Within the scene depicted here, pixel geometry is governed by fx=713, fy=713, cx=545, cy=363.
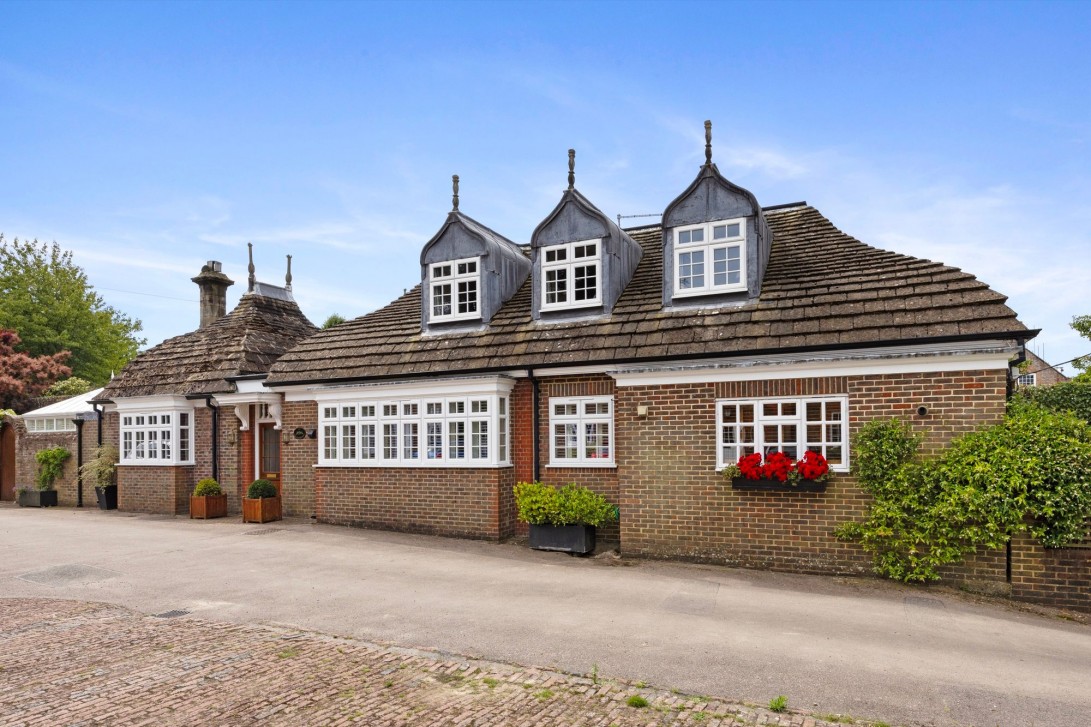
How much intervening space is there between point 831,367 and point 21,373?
3517cm

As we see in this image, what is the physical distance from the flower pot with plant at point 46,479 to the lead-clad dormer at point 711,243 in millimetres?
19285

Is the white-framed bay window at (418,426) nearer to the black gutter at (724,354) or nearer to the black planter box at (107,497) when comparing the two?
the black gutter at (724,354)

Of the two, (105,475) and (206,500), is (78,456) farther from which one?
(206,500)

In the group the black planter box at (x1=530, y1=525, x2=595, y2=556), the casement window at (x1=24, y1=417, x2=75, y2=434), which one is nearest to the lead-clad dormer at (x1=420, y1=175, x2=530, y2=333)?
the black planter box at (x1=530, y1=525, x2=595, y2=556)

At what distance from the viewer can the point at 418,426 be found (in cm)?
1408

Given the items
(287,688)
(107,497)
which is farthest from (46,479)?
(287,688)

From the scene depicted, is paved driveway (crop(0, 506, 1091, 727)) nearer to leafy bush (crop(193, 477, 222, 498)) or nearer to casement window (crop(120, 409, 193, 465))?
leafy bush (crop(193, 477, 222, 498))

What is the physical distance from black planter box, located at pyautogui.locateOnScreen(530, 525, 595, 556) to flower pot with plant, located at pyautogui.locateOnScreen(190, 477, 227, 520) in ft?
29.0

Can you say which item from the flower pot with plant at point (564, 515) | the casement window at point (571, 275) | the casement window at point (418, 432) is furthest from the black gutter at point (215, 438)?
the flower pot with plant at point (564, 515)

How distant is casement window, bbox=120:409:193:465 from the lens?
1838cm

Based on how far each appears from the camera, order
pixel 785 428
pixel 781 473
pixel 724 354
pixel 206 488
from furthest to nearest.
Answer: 1. pixel 206 488
2. pixel 724 354
3. pixel 785 428
4. pixel 781 473

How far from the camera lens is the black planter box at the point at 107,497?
64.3 feet

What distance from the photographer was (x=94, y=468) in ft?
65.1

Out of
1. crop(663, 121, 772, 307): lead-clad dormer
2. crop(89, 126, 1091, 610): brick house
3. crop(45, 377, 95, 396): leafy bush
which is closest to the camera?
crop(89, 126, 1091, 610): brick house
